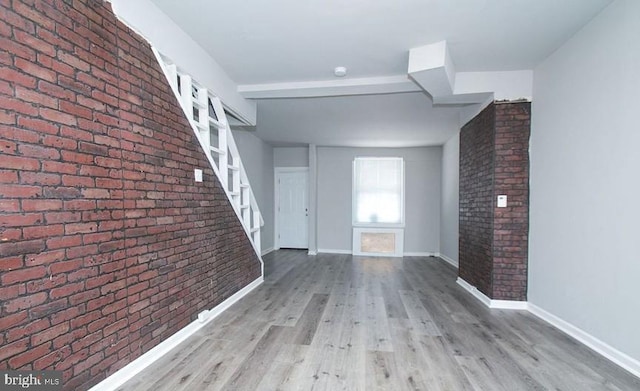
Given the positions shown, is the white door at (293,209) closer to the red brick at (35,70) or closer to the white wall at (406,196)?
the white wall at (406,196)

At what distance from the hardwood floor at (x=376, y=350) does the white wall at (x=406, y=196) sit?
3.07 metres

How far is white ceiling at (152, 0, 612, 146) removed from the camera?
2.17m

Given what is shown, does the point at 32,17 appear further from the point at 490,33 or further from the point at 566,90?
the point at 566,90

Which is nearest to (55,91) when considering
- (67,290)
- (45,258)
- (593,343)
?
(45,258)

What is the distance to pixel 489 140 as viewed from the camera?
3436mm

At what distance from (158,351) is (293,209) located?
17.3ft

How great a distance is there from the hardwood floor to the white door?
3556mm

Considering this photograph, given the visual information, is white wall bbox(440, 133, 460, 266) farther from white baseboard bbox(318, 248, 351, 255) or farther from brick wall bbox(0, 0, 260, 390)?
brick wall bbox(0, 0, 260, 390)

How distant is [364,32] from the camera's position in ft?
8.18

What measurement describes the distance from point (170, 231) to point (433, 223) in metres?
5.92

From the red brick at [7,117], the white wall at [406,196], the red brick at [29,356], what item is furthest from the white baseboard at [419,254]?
the red brick at [7,117]

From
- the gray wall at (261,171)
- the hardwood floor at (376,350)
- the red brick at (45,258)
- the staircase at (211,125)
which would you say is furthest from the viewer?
the gray wall at (261,171)

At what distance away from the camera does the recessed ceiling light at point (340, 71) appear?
3.15m

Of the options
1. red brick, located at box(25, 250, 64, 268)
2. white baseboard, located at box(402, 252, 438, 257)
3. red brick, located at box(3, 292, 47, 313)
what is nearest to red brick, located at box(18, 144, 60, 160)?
red brick, located at box(25, 250, 64, 268)
